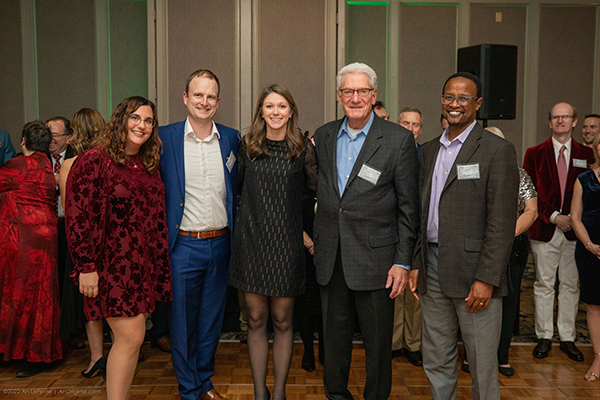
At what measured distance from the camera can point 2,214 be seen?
322 cm

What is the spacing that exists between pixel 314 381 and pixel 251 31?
3.94 meters

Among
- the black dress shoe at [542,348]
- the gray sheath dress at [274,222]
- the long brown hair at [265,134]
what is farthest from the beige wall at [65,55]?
the black dress shoe at [542,348]

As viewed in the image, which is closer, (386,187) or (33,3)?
(386,187)

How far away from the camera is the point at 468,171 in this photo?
6.72 feet

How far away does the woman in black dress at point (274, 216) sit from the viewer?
2406mm

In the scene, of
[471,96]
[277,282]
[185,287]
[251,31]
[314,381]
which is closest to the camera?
[471,96]

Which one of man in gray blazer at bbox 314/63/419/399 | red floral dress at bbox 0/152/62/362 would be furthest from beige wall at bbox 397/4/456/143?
red floral dress at bbox 0/152/62/362

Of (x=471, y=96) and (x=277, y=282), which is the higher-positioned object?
(x=471, y=96)

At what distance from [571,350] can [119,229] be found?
324cm

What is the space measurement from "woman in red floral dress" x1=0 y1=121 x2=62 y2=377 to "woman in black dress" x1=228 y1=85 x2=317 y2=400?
1531mm

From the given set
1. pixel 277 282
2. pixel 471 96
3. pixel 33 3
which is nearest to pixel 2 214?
pixel 277 282

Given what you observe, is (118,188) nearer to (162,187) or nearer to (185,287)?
(162,187)

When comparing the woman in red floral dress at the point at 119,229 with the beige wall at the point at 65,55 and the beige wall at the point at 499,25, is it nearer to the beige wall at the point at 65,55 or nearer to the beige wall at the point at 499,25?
the beige wall at the point at 65,55

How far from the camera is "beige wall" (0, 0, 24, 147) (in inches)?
229
